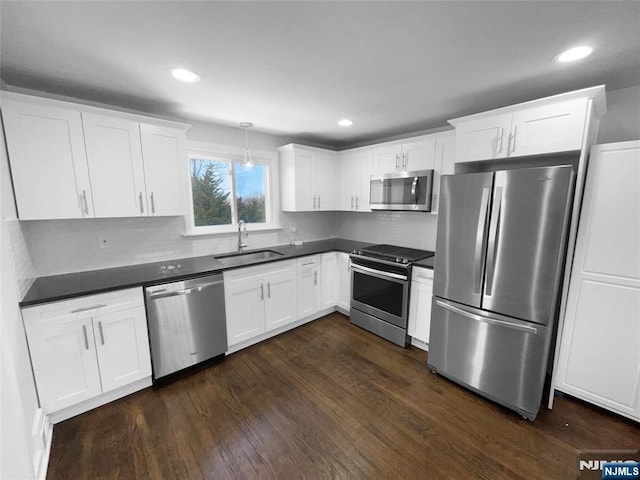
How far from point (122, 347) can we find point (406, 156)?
10.8 ft

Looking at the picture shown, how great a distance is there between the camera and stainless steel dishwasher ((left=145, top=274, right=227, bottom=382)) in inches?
85.9

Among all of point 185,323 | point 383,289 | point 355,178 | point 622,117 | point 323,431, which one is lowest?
point 323,431

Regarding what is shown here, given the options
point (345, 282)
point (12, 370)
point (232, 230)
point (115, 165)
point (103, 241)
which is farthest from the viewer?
point (345, 282)

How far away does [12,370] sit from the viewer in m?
1.32

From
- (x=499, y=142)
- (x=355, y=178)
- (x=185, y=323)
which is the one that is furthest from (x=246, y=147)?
(x=499, y=142)

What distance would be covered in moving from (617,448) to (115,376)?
11.8 ft

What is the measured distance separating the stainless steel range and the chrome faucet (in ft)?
4.60

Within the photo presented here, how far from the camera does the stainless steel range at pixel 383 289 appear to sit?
9.20 feet

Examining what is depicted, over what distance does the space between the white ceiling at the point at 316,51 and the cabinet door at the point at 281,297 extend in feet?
5.72

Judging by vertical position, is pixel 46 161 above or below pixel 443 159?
below

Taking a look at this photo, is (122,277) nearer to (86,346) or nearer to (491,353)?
(86,346)

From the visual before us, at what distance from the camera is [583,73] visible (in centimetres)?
179

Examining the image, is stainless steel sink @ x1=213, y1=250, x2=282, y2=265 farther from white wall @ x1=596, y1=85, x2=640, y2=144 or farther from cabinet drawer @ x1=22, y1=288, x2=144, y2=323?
white wall @ x1=596, y1=85, x2=640, y2=144

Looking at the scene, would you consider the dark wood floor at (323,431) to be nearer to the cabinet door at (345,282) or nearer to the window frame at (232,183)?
the cabinet door at (345,282)
